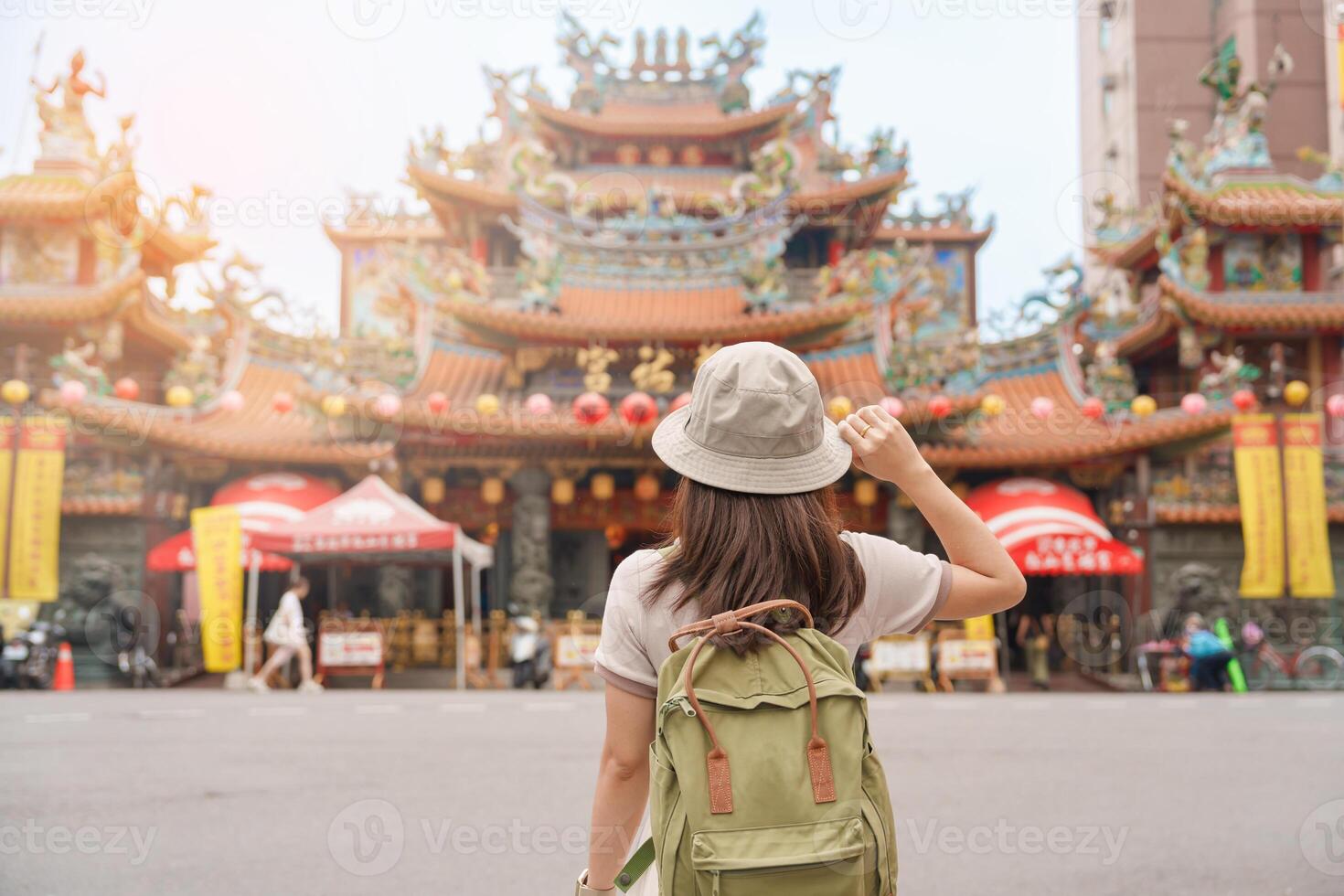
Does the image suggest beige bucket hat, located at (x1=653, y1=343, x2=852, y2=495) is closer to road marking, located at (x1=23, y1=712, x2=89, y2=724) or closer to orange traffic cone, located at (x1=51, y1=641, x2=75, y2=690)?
road marking, located at (x1=23, y1=712, x2=89, y2=724)

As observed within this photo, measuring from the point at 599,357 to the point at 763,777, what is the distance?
15.9 m

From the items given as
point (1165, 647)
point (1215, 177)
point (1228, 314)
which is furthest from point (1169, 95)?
point (1165, 647)

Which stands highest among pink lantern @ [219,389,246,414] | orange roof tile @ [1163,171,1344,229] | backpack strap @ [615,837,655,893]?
orange roof tile @ [1163,171,1344,229]

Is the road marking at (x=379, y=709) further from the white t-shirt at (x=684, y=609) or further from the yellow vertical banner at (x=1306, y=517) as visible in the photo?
the yellow vertical banner at (x=1306, y=517)

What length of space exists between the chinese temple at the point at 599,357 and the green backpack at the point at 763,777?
13610mm

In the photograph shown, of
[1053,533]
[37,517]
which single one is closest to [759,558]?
[1053,533]

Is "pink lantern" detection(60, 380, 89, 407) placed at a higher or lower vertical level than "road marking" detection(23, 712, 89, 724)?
higher

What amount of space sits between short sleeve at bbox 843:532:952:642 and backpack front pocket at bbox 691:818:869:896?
1.48 feet

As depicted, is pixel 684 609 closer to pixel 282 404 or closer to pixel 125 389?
pixel 282 404

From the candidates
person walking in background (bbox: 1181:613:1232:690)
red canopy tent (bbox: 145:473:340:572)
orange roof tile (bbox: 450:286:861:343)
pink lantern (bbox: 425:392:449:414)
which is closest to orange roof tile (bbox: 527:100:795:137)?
orange roof tile (bbox: 450:286:861:343)

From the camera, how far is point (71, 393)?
46.5 ft

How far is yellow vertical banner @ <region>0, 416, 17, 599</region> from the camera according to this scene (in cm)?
1456

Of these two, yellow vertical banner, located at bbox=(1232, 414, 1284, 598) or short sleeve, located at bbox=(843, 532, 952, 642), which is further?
yellow vertical banner, located at bbox=(1232, 414, 1284, 598)

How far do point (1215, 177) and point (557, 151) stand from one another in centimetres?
1205
